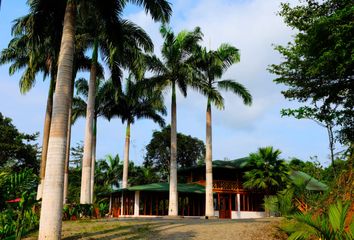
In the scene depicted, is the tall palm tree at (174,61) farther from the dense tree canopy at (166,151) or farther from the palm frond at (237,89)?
the dense tree canopy at (166,151)

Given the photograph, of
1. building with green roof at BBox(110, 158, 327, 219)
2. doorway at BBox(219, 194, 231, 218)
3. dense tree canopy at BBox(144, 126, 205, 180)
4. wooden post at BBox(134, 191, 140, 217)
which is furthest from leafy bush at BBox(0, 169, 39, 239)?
dense tree canopy at BBox(144, 126, 205, 180)

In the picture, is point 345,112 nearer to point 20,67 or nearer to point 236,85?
point 236,85

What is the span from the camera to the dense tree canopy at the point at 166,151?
5266 cm

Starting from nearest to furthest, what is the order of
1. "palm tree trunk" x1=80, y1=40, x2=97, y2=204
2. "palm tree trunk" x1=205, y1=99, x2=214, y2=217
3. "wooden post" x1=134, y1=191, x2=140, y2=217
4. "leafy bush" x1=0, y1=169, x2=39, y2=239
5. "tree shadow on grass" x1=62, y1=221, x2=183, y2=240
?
"leafy bush" x1=0, y1=169, x2=39, y2=239 → "tree shadow on grass" x1=62, y1=221, x2=183, y2=240 → "palm tree trunk" x1=80, y1=40, x2=97, y2=204 → "palm tree trunk" x1=205, y1=99, x2=214, y2=217 → "wooden post" x1=134, y1=191, x2=140, y2=217

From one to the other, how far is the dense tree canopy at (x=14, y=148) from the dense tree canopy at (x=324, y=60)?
30.2 m

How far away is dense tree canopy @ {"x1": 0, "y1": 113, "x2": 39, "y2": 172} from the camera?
39.5 m

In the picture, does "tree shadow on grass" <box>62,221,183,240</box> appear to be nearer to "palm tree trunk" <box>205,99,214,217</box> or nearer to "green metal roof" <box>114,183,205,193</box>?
"palm tree trunk" <box>205,99,214,217</box>

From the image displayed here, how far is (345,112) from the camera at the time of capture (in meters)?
18.4

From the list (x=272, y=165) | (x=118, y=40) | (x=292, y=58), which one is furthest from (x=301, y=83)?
(x=272, y=165)

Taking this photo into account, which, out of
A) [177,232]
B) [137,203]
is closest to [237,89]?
[137,203]

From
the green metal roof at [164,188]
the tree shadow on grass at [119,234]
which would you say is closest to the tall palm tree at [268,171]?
the green metal roof at [164,188]

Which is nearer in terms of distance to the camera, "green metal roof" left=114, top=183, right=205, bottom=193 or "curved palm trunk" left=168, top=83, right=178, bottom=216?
"curved palm trunk" left=168, top=83, right=178, bottom=216

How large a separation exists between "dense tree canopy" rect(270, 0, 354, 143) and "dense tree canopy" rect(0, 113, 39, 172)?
1188 inches

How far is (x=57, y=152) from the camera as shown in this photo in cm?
1023
